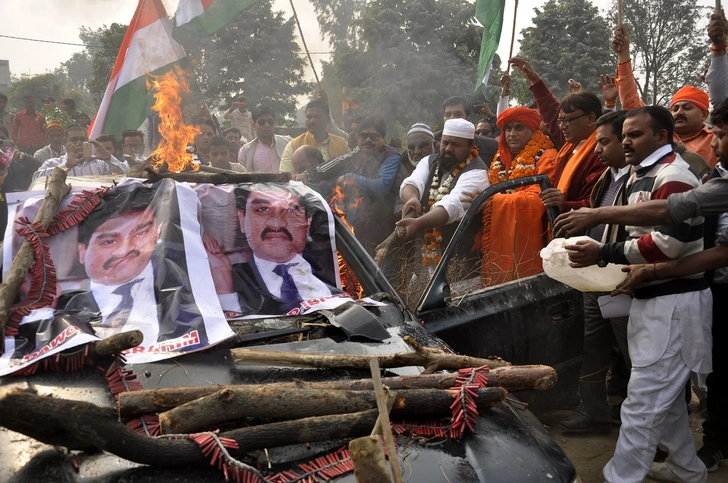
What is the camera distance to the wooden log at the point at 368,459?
135 cm

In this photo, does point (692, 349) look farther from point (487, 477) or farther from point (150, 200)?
point (150, 200)

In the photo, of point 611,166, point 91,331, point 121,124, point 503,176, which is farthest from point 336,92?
point 91,331

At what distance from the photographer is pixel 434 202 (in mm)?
5070

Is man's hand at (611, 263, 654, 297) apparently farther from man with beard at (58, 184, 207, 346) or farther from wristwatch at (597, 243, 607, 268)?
man with beard at (58, 184, 207, 346)

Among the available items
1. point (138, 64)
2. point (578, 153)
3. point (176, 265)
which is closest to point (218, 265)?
point (176, 265)

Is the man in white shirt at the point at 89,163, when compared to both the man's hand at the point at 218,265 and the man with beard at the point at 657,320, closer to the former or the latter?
the man's hand at the point at 218,265

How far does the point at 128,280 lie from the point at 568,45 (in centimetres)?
2142

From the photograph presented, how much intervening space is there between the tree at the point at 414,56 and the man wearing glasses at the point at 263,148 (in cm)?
733

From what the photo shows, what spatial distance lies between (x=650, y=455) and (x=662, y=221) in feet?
4.18

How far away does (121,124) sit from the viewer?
7.53 m

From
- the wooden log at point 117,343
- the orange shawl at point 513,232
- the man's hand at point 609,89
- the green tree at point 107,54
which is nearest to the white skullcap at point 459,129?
the orange shawl at point 513,232

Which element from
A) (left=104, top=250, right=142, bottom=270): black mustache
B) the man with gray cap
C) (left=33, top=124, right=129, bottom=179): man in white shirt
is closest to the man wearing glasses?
(left=33, top=124, right=129, bottom=179): man in white shirt

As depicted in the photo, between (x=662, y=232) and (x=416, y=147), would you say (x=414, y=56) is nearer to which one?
(x=416, y=147)

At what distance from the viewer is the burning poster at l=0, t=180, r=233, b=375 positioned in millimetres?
2400
